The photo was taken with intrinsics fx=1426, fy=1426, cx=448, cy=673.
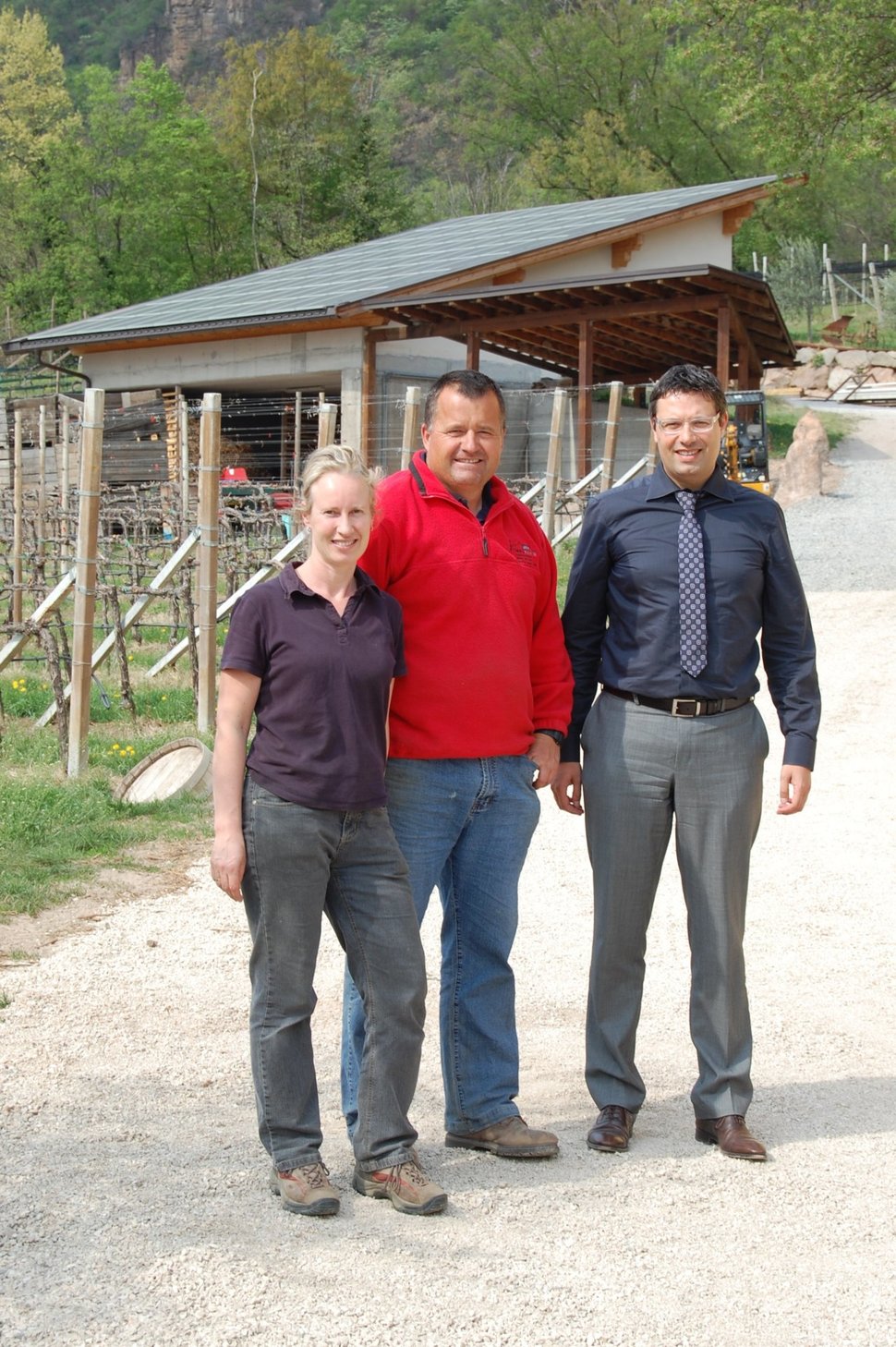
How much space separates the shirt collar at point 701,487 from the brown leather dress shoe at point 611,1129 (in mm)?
1564

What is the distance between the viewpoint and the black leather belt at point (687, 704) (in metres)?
3.54

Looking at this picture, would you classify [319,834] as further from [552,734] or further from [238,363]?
[238,363]

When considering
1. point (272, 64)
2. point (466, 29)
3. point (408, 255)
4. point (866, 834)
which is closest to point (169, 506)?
point (408, 255)

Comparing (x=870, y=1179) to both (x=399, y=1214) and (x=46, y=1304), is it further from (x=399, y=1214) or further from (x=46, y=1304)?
(x=46, y=1304)

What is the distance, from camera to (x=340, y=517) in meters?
3.14

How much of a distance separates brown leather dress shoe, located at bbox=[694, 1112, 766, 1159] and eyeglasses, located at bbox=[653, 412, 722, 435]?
1713 mm

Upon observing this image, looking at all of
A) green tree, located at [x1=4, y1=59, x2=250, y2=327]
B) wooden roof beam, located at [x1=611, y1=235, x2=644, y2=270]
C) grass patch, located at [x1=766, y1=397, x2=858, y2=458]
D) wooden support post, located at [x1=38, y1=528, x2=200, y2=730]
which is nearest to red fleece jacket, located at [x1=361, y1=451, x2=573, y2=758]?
wooden support post, located at [x1=38, y1=528, x2=200, y2=730]

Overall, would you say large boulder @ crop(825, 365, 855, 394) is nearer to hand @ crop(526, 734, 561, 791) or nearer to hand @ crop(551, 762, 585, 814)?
hand @ crop(551, 762, 585, 814)

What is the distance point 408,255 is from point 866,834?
18.7 m

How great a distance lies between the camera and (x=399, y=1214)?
10.4 ft

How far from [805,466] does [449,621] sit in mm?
18952

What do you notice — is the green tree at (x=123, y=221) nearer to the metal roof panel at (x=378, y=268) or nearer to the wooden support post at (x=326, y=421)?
the metal roof panel at (x=378, y=268)

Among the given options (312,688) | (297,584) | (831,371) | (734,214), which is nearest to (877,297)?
(831,371)

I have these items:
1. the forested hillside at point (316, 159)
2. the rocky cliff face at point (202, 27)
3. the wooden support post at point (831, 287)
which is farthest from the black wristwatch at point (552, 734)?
the rocky cliff face at point (202, 27)
